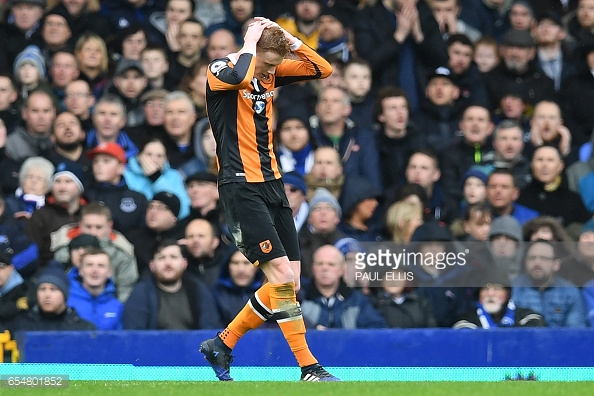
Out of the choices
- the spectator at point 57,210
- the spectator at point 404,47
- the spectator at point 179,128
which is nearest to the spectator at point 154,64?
the spectator at point 179,128

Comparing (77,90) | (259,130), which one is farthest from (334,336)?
(77,90)

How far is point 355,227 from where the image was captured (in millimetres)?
11773

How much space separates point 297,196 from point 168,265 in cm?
152

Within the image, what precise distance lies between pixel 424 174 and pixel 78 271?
3322 millimetres

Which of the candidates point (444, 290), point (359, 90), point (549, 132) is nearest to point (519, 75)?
point (549, 132)

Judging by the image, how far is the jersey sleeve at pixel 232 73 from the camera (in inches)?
307

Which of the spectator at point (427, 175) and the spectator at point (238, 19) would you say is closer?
the spectator at point (427, 175)

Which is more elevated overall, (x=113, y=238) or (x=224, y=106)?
(x=224, y=106)

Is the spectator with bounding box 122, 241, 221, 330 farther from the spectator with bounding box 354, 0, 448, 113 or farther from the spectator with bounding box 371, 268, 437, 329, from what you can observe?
the spectator with bounding box 354, 0, 448, 113

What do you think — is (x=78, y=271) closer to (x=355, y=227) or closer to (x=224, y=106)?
(x=355, y=227)

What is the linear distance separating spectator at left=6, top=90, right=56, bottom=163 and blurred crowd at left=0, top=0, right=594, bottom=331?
0.02 m

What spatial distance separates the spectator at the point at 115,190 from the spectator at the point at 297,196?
1.32m

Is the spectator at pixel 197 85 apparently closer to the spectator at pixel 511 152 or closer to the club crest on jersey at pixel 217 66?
the spectator at pixel 511 152

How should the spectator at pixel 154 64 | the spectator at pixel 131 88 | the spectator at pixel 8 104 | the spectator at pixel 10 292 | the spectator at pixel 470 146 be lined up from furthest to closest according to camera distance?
the spectator at pixel 154 64
the spectator at pixel 131 88
the spectator at pixel 8 104
the spectator at pixel 470 146
the spectator at pixel 10 292
